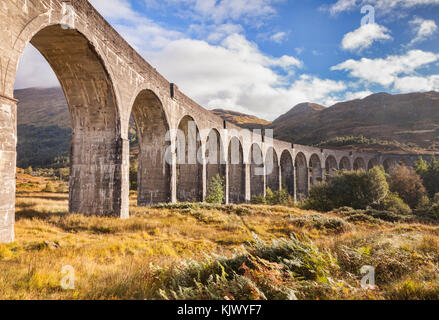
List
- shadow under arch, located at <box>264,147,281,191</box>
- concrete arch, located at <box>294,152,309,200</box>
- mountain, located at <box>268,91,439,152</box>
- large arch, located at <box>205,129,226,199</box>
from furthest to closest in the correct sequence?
mountain, located at <box>268,91,439,152</box>
concrete arch, located at <box>294,152,309,200</box>
shadow under arch, located at <box>264,147,281,191</box>
large arch, located at <box>205,129,226,199</box>

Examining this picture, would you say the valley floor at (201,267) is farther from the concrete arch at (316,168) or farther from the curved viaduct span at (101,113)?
the concrete arch at (316,168)

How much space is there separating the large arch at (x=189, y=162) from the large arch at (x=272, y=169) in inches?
498

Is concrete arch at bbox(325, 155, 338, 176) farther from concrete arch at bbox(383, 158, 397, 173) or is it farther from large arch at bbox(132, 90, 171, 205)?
large arch at bbox(132, 90, 171, 205)

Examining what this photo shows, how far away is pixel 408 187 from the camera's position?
25203 mm

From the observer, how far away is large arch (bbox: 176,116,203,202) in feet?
59.8

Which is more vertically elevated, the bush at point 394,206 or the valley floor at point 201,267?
the valley floor at point 201,267

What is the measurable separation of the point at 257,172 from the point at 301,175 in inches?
484

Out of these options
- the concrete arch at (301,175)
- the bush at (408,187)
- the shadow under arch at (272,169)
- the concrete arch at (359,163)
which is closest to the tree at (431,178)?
the bush at (408,187)

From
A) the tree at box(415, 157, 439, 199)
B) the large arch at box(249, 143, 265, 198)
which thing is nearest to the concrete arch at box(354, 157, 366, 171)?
the tree at box(415, 157, 439, 199)

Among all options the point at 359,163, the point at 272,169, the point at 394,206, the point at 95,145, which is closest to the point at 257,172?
the point at 272,169

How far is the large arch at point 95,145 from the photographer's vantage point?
970cm

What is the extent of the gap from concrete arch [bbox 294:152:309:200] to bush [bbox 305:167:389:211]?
1468 centimetres

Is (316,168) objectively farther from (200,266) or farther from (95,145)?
(200,266)
